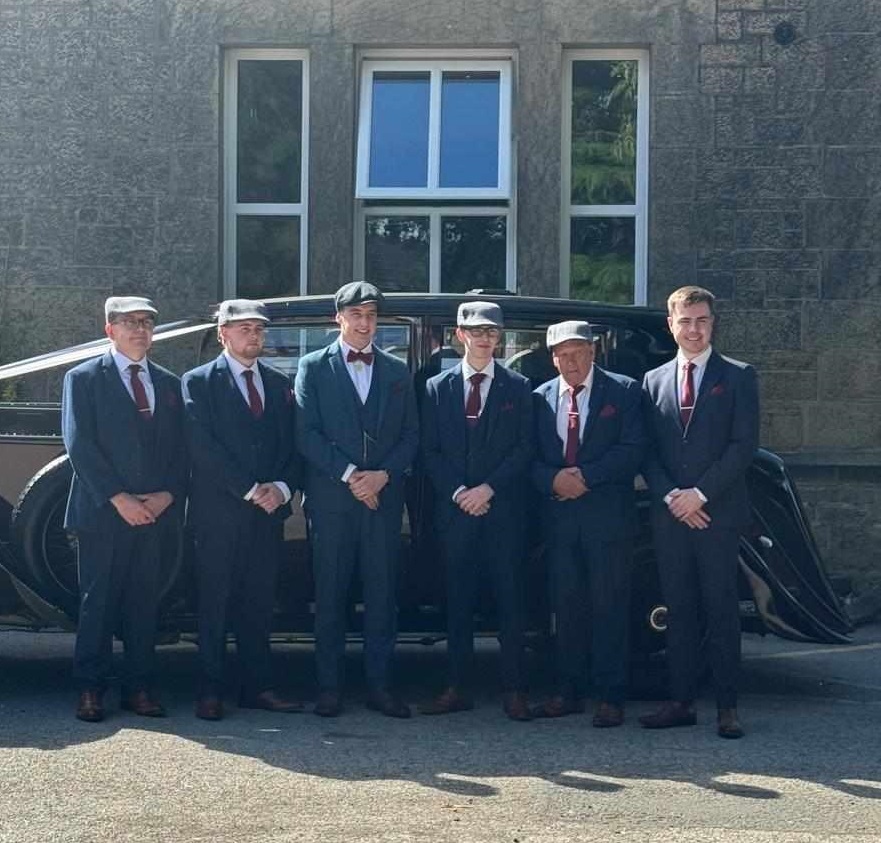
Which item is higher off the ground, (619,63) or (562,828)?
(619,63)

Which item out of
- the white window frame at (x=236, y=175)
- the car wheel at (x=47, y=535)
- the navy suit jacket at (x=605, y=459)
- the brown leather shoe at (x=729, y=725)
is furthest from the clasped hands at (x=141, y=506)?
the white window frame at (x=236, y=175)

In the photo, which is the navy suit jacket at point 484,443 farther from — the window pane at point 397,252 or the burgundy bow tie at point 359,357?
the window pane at point 397,252

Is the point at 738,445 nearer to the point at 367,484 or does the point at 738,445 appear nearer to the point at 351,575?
the point at 367,484

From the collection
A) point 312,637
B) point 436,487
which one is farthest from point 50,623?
point 436,487

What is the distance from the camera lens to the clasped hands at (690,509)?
7.18 metres

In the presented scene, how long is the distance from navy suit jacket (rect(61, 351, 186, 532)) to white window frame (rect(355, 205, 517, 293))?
546 cm

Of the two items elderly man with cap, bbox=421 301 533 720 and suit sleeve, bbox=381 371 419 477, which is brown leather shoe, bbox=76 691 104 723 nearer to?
elderly man with cap, bbox=421 301 533 720

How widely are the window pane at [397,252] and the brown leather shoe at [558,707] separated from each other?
5725 mm

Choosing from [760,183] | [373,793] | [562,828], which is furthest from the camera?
[760,183]

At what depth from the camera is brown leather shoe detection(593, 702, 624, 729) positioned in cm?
730


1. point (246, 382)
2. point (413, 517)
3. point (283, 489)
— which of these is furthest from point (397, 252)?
point (283, 489)

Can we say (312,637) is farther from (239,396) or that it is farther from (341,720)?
(239,396)

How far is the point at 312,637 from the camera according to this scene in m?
7.91

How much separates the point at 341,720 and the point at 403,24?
6.78 m
